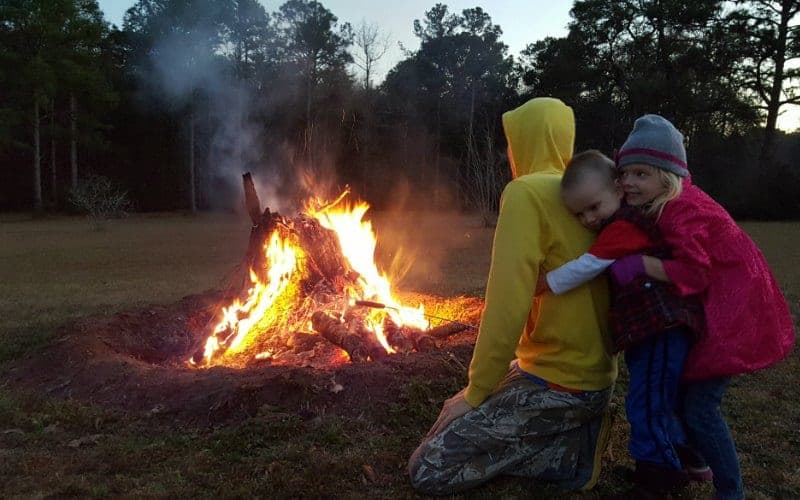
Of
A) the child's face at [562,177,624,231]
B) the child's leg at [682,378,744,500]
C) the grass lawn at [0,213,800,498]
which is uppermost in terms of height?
the child's face at [562,177,624,231]

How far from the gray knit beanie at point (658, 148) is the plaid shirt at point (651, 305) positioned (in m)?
0.22

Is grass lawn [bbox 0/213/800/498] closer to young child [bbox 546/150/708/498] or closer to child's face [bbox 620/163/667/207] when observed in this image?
young child [bbox 546/150/708/498]

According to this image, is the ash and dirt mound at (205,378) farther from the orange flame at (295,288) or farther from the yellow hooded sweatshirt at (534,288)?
the yellow hooded sweatshirt at (534,288)

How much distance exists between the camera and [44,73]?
1079 inches

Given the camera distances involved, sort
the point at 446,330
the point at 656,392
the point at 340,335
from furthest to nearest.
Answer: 1. the point at 446,330
2. the point at 340,335
3. the point at 656,392

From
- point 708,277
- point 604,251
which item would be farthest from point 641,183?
point 708,277

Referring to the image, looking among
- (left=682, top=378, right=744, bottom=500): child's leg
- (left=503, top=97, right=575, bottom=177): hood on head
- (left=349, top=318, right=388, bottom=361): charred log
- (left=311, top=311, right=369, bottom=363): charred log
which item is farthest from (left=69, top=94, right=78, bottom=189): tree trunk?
(left=682, top=378, right=744, bottom=500): child's leg

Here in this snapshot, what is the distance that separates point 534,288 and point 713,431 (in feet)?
3.13

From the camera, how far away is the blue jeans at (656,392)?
2512mm

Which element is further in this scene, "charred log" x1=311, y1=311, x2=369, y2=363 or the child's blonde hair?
"charred log" x1=311, y1=311, x2=369, y2=363

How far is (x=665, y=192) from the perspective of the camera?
8.29ft

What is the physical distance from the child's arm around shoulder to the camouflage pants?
1.90 feet

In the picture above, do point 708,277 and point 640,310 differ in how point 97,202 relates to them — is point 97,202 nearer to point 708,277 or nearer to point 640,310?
point 640,310

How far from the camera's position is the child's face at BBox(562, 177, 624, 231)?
2500 mm
